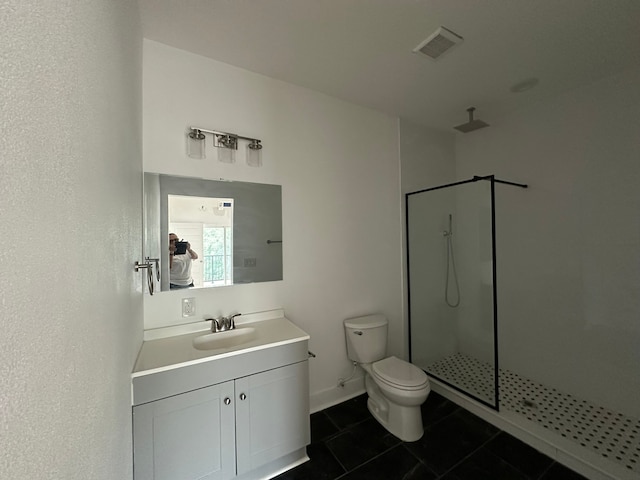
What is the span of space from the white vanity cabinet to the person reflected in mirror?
55 centimetres

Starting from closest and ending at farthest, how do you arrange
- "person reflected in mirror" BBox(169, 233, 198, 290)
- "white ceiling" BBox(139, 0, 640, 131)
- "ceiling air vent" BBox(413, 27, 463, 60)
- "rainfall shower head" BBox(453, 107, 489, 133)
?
"white ceiling" BBox(139, 0, 640, 131), "ceiling air vent" BBox(413, 27, 463, 60), "person reflected in mirror" BBox(169, 233, 198, 290), "rainfall shower head" BBox(453, 107, 489, 133)

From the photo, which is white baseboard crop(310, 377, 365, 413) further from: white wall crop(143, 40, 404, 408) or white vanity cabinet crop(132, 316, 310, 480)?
white vanity cabinet crop(132, 316, 310, 480)

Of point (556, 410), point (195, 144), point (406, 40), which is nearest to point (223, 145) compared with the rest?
point (195, 144)

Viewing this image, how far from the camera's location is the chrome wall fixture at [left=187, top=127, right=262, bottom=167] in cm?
166

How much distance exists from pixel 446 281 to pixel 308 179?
1752 mm

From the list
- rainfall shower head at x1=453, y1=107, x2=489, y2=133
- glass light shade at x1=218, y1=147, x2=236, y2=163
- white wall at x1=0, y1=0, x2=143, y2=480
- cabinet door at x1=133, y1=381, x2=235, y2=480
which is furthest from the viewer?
rainfall shower head at x1=453, y1=107, x2=489, y2=133

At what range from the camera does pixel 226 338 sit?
1676 mm

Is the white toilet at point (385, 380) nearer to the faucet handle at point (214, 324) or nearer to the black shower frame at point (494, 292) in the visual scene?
the black shower frame at point (494, 292)

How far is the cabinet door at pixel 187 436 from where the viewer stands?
3.89 ft

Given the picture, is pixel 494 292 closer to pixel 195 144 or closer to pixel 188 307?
pixel 188 307

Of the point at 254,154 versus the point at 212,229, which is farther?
the point at 254,154

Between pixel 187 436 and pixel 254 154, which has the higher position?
pixel 254 154

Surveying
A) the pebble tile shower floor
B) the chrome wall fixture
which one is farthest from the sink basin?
the pebble tile shower floor

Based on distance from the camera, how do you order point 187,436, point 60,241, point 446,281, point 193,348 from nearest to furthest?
point 60,241, point 187,436, point 193,348, point 446,281
